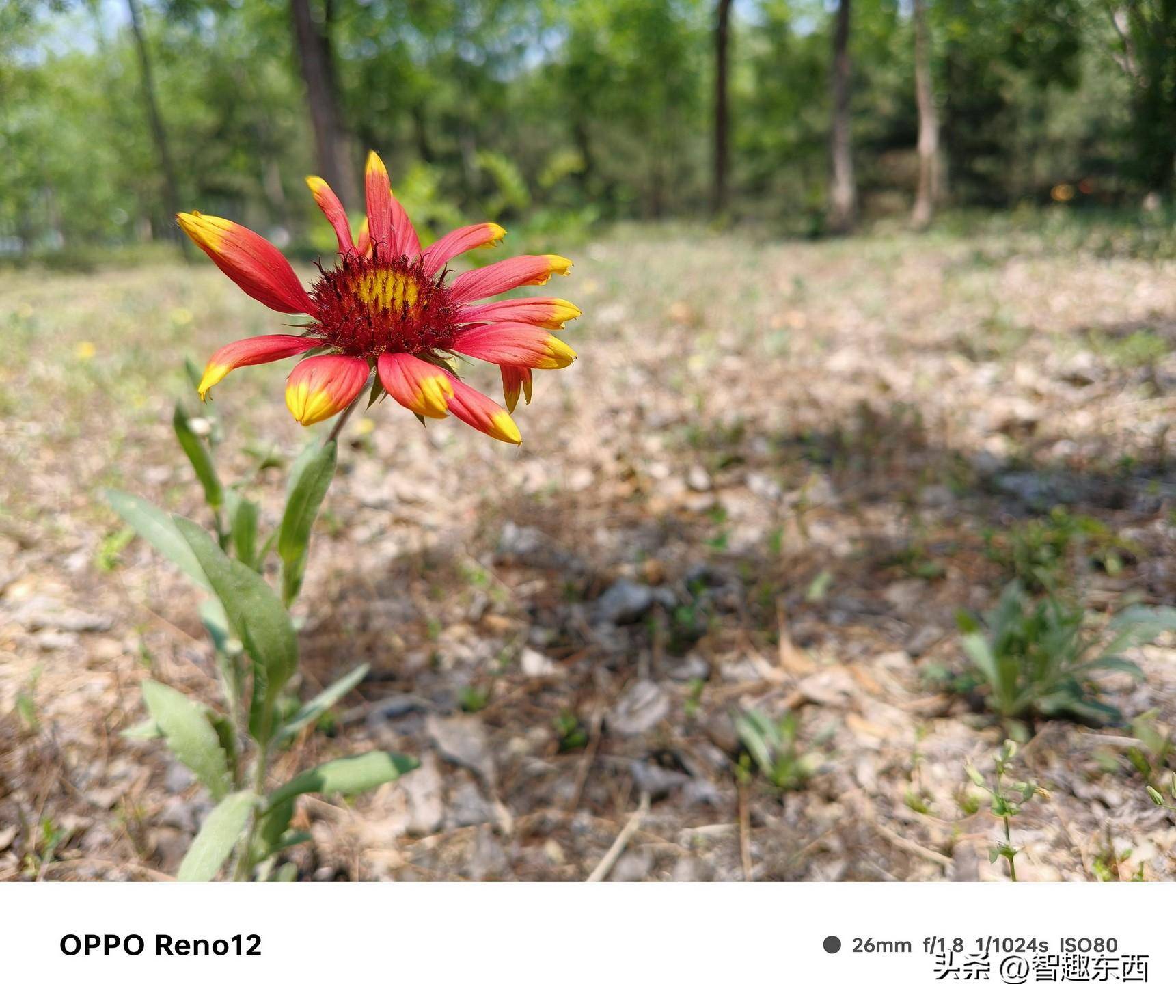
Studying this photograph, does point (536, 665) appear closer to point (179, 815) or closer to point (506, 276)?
point (179, 815)

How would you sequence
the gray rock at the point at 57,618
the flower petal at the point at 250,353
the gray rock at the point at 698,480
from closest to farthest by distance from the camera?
1. the flower petal at the point at 250,353
2. the gray rock at the point at 57,618
3. the gray rock at the point at 698,480

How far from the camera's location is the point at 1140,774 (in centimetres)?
114

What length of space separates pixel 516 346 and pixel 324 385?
0.19 meters

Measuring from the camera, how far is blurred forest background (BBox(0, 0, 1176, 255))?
7363mm

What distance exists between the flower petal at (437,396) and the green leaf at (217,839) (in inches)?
23.6

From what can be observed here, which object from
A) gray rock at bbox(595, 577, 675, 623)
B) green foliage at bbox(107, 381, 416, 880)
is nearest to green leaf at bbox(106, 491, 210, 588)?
green foliage at bbox(107, 381, 416, 880)

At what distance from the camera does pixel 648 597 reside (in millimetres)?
1866

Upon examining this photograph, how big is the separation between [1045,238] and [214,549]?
7.23 metres

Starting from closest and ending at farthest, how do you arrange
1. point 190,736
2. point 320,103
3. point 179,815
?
point 190,736 → point 179,815 → point 320,103

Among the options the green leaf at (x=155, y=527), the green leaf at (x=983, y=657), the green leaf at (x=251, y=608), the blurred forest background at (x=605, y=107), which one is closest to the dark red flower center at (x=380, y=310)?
the green leaf at (x=251, y=608)

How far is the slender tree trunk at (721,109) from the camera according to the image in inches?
409

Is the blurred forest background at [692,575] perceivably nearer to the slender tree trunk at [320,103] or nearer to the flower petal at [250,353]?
the flower petal at [250,353]
